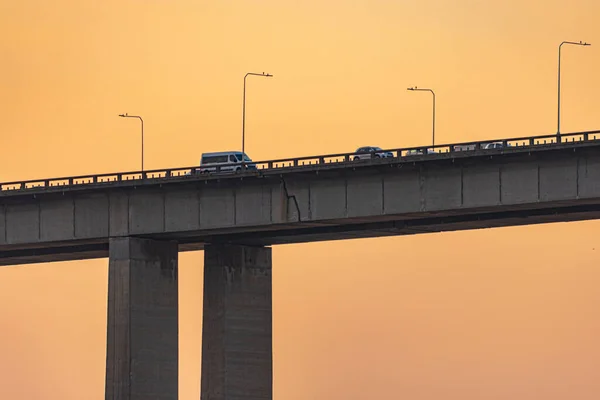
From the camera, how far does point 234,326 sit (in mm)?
160250

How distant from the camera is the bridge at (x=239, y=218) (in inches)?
5399

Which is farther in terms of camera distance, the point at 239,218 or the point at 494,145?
the point at 239,218

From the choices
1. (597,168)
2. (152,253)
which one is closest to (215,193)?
(152,253)

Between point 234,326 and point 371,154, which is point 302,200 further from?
point 234,326

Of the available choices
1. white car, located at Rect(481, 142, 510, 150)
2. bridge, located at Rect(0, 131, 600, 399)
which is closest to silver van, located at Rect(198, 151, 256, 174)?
bridge, located at Rect(0, 131, 600, 399)

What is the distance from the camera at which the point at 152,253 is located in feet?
514

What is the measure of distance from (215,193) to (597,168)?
2969 centimetres

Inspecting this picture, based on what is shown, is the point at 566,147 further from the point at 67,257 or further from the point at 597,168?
the point at 67,257

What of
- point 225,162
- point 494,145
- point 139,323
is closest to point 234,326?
point 139,323

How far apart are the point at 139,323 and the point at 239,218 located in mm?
11418

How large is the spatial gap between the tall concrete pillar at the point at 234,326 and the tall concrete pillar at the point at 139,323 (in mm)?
3578

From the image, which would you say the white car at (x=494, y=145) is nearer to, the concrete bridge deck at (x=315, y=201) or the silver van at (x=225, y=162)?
the concrete bridge deck at (x=315, y=201)

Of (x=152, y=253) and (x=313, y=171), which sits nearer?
(x=313, y=171)

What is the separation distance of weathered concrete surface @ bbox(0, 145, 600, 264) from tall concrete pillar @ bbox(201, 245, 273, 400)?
182cm
